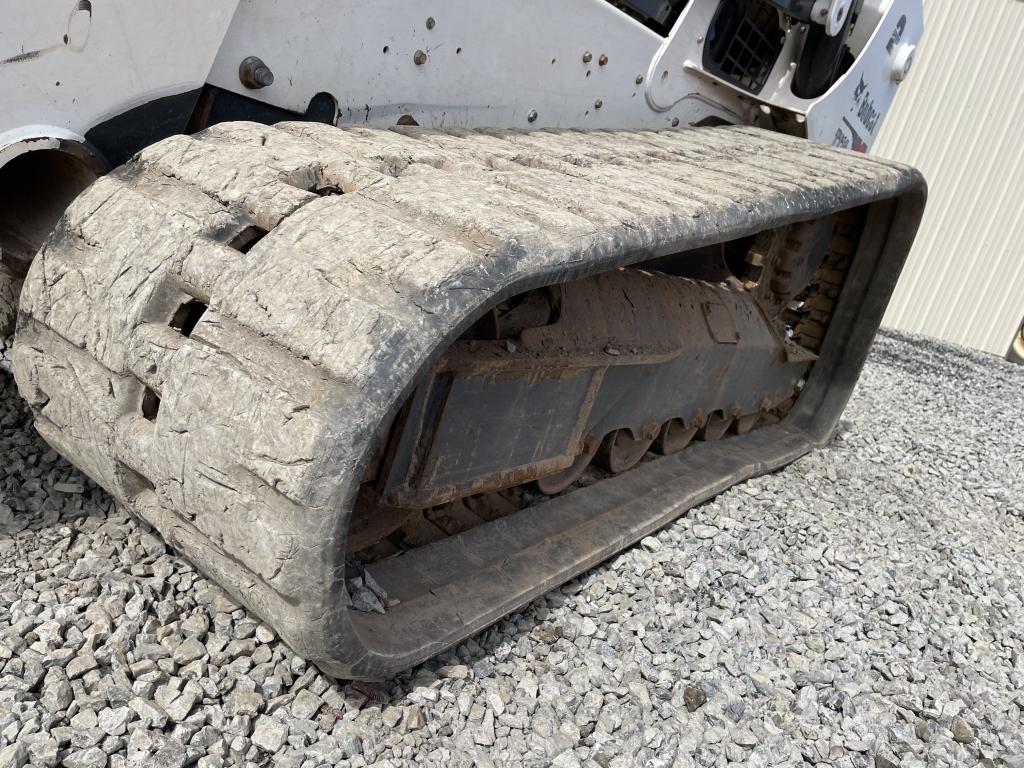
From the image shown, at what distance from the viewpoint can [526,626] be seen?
208 cm

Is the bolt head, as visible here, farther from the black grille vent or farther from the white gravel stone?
the white gravel stone

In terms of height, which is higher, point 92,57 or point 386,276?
point 92,57

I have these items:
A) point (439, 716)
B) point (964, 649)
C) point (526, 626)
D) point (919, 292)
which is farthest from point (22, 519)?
point (919, 292)

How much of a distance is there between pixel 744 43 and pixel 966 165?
17.8 ft

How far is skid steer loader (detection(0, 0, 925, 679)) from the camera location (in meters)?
1.40

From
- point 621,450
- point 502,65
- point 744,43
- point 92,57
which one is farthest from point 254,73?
point 744,43

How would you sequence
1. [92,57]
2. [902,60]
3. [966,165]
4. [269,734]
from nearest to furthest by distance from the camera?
[269,734] < [92,57] < [902,60] < [966,165]

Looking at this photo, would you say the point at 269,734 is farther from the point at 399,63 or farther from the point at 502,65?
the point at 502,65

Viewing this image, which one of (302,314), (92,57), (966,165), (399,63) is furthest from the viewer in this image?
(966,165)

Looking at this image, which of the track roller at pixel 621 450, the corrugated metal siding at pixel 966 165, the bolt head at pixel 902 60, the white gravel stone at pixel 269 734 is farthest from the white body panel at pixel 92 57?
the corrugated metal siding at pixel 966 165

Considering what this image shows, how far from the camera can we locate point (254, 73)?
191cm

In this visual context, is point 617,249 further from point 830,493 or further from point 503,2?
point 830,493

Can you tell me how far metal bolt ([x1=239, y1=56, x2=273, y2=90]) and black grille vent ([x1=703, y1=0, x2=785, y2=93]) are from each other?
1578mm

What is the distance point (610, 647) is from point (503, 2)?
1.47 meters
